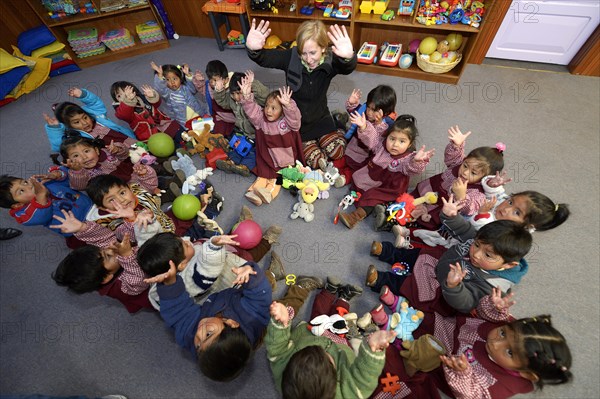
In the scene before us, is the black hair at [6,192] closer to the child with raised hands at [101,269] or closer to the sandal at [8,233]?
the child with raised hands at [101,269]

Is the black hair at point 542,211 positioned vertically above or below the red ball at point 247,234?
above

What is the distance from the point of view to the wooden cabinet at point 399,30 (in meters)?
2.84

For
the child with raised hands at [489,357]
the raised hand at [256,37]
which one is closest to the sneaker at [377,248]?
the child with raised hands at [489,357]

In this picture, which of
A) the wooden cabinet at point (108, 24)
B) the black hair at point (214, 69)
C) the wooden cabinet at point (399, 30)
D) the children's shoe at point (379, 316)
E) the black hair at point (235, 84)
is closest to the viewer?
the children's shoe at point (379, 316)

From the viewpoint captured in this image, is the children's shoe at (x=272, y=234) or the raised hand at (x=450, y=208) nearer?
the raised hand at (x=450, y=208)

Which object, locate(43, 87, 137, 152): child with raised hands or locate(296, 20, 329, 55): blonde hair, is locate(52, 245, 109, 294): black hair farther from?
locate(296, 20, 329, 55): blonde hair

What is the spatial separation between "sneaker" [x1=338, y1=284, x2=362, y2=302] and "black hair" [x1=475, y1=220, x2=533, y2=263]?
78cm

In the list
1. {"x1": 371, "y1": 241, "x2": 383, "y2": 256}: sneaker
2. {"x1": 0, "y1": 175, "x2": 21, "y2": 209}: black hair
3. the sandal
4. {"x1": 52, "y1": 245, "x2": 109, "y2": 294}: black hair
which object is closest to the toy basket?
{"x1": 371, "y1": 241, "x2": 383, "y2": 256}: sneaker

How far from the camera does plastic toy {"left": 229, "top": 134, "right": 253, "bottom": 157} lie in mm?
2510

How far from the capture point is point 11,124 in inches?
127

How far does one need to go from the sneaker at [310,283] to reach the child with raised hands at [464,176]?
0.84 meters

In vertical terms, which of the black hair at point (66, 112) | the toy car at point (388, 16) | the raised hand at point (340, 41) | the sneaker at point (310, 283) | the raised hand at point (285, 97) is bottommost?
the sneaker at point (310, 283)

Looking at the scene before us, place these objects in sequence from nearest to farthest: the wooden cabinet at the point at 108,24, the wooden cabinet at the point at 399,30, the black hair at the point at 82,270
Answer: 1. the black hair at the point at 82,270
2. the wooden cabinet at the point at 399,30
3. the wooden cabinet at the point at 108,24

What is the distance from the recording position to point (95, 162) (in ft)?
6.90
